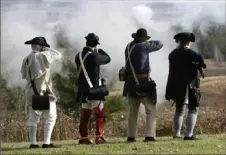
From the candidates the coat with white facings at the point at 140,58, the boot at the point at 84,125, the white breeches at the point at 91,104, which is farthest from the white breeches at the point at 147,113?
the boot at the point at 84,125

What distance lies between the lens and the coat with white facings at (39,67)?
9.93 metres

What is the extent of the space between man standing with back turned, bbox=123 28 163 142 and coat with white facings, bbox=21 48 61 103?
1.22 metres

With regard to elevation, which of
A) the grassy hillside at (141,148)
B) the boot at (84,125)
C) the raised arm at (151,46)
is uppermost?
the raised arm at (151,46)

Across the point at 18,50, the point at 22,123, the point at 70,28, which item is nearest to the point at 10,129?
the point at 22,123

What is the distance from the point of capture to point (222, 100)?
19.2m

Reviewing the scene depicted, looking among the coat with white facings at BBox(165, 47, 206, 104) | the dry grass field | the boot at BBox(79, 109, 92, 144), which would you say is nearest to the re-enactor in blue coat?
the boot at BBox(79, 109, 92, 144)

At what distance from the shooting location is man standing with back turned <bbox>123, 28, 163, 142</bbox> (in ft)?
34.3

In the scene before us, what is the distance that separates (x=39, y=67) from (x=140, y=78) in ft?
5.39

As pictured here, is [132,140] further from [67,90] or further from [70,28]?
[70,28]

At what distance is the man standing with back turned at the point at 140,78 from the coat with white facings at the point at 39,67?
122 centimetres

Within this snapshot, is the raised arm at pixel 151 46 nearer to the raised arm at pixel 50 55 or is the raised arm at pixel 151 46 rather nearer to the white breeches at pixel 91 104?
the white breeches at pixel 91 104

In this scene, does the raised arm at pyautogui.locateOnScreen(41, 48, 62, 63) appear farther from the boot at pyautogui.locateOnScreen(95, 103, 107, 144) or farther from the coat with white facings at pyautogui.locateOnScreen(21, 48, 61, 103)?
the boot at pyautogui.locateOnScreen(95, 103, 107, 144)

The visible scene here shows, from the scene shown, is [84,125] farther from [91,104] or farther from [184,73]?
[184,73]

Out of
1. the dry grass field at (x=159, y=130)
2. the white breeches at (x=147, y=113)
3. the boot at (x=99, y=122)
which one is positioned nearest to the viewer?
the dry grass field at (x=159, y=130)
